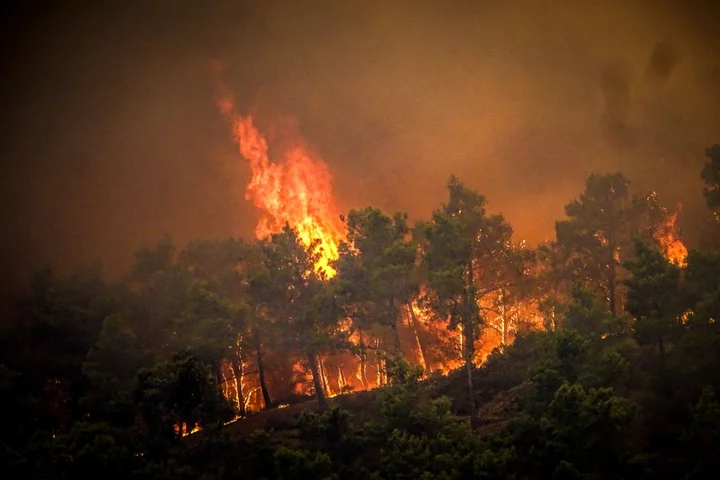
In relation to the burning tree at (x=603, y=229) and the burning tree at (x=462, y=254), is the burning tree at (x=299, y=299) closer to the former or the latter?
the burning tree at (x=462, y=254)

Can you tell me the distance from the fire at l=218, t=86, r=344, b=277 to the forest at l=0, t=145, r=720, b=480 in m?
21.5

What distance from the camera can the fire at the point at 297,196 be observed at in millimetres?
66875

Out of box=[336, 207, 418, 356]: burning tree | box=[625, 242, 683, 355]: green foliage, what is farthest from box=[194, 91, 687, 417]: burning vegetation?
box=[625, 242, 683, 355]: green foliage

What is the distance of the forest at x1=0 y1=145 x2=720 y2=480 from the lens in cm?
1855

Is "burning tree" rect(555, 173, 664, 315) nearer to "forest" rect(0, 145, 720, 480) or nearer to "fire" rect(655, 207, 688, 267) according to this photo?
"forest" rect(0, 145, 720, 480)

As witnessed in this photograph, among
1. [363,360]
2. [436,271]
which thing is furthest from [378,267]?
[363,360]

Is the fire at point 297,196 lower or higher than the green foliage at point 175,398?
higher

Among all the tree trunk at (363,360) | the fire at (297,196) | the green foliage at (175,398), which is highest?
the fire at (297,196)

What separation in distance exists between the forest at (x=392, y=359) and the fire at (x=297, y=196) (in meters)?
21.5

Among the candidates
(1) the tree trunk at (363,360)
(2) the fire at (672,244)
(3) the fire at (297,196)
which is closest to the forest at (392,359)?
(2) the fire at (672,244)

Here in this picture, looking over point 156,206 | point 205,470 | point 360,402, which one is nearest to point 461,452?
point 205,470

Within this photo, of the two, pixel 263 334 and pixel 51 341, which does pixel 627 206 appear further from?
pixel 51 341

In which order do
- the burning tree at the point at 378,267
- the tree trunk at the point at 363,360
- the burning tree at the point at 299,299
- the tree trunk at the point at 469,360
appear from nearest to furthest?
1. the tree trunk at the point at 469,360
2. the burning tree at the point at 378,267
3. the burning tree at the point at 299,299
4. the tree trunk at the point at 363,360

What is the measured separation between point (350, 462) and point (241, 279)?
21.0m
